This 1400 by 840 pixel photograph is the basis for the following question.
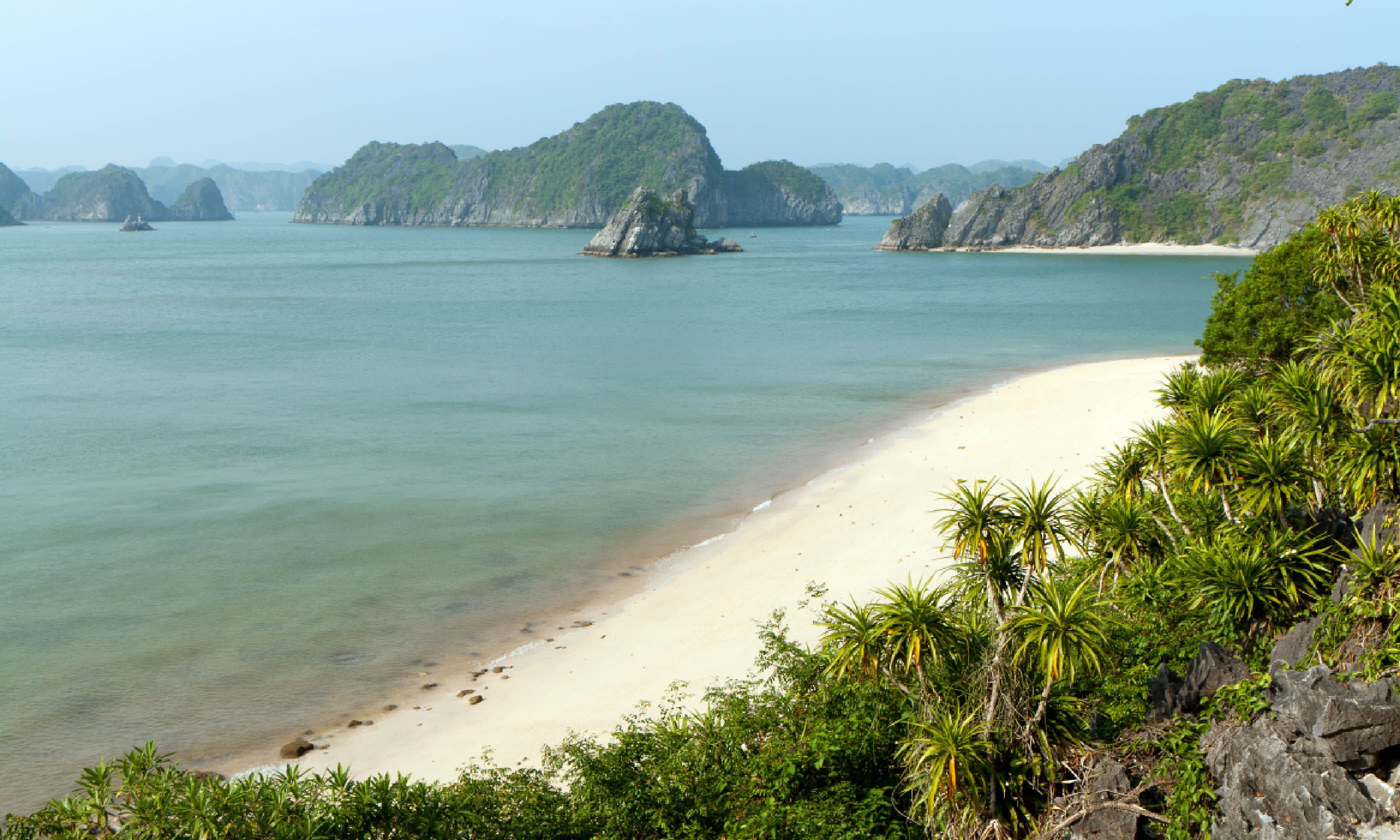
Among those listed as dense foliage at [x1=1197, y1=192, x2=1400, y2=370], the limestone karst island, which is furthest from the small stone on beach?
dense foliage at [x1=1197, y1=192, x2=1400, y2=370]

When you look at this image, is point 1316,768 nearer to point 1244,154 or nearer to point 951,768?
point 951,768

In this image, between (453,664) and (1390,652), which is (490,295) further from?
(1390,652)

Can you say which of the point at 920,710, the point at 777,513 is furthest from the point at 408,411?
the point at 920,710

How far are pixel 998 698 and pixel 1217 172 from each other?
191782 mm

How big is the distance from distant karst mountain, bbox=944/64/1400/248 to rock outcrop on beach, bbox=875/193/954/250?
8.05 ft

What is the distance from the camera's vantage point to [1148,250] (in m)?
166

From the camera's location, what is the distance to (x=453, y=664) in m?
18.3

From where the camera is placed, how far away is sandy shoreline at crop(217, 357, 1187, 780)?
50.7ft

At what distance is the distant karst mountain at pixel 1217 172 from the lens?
157m

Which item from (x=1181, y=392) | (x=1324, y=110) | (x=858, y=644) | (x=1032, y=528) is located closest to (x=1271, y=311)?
(x=1181, y=392)

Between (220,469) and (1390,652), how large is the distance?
3240 centimetres

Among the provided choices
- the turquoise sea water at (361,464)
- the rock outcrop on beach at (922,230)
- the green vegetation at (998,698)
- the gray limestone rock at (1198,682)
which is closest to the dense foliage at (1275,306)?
the green vegetation at (998,698)

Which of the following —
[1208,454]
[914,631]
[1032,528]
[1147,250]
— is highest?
[1147,250]

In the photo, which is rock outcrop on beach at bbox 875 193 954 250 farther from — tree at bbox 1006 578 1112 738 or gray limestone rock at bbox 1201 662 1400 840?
gray limestone rock at bbox 1201 662 1400 840
